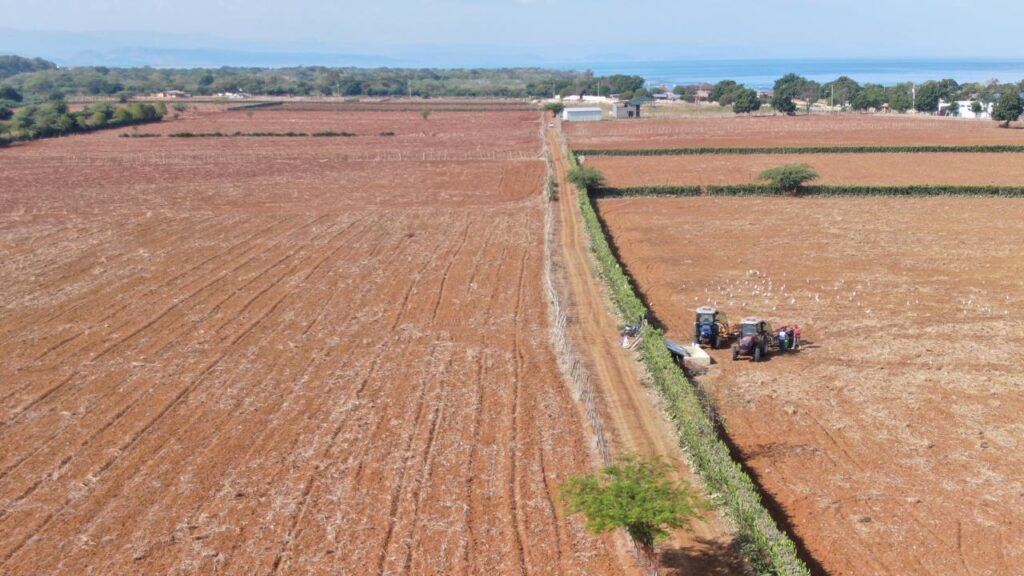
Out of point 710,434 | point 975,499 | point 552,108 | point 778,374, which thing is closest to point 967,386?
point 778,374

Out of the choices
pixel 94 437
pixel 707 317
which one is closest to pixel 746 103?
pixel 707 317

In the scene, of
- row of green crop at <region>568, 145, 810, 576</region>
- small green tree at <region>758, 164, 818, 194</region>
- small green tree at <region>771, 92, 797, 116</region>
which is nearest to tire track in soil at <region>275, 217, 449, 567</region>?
row of green crop at <region>568, 145, 810, 576</region>

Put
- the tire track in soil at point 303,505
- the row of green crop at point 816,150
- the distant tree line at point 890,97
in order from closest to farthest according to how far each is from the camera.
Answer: the tire track in soil at point 303,505, the row of green crop at point 816,150, the distant tree line at point 890,97

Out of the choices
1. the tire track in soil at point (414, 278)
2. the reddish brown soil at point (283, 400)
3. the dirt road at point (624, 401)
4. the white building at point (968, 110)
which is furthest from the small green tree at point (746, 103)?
the tire track in soil at point (414, 278)

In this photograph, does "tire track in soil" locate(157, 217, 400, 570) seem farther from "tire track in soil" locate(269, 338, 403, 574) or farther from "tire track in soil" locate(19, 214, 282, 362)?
"tire track in soil" locate(19, 214, 282, 362)

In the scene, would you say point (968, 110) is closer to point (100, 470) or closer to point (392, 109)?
point (392, 109)

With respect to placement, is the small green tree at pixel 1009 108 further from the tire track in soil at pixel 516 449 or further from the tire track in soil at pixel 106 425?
the tire track in soil at pixel 106 425

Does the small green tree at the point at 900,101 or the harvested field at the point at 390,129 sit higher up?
the small green tree at the point at 900,101
